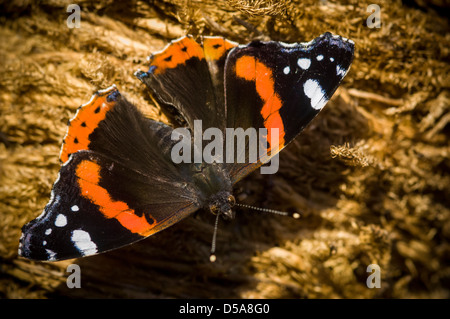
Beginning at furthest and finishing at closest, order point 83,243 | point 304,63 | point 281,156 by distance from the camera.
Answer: point 281,156 < point 304,63 < point 83,243

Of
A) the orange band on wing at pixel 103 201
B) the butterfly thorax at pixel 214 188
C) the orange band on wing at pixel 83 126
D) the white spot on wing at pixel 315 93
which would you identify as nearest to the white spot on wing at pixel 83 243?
the orange band on wing at pixel 103 201

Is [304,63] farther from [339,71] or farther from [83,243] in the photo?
[83,243]

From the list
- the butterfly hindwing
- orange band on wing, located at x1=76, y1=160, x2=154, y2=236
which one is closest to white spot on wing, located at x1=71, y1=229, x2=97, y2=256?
the butterfly hindwing

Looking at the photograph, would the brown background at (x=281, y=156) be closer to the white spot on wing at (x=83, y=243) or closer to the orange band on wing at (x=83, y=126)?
the orange band on wing at (x=83, y=126)

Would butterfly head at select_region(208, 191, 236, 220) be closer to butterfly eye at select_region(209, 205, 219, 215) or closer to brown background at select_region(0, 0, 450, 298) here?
butterfly eye at select_region(209, 205, 219, 215)

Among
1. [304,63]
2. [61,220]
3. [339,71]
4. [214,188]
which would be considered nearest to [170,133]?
[214,188]

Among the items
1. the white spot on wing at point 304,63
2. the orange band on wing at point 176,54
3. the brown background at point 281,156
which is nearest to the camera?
the white spot on wing at point 304,63
